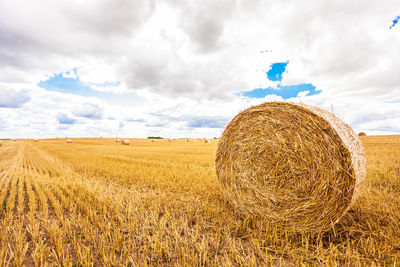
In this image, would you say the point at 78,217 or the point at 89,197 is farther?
the point at 89,197

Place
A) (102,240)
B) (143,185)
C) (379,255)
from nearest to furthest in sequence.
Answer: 1. (379,255)
2. (102,240)
3. (143,185)

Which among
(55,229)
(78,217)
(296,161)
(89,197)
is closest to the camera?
(55,229)

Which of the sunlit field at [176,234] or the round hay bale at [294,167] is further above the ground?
the round hay bale at [294,167]

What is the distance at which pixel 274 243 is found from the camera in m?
2.96

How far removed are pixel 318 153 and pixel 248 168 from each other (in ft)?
4.08

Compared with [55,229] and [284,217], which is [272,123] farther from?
[55,229]

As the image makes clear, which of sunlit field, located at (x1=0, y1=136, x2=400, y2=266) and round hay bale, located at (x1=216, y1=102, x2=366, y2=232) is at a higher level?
round hay bale, located at (x1=216, y1=102, x2=366, y2=232)

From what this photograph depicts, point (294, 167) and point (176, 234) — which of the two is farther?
point (294, 167)

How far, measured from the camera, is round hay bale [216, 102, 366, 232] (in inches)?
122

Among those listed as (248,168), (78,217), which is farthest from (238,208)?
(78,217)

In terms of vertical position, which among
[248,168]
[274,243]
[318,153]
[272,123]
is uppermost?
[272,123]

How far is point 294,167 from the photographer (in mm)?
3428

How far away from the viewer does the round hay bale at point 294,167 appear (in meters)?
3.11

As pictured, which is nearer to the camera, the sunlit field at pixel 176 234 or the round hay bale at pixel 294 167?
the sunlit field at pixel 176 234
